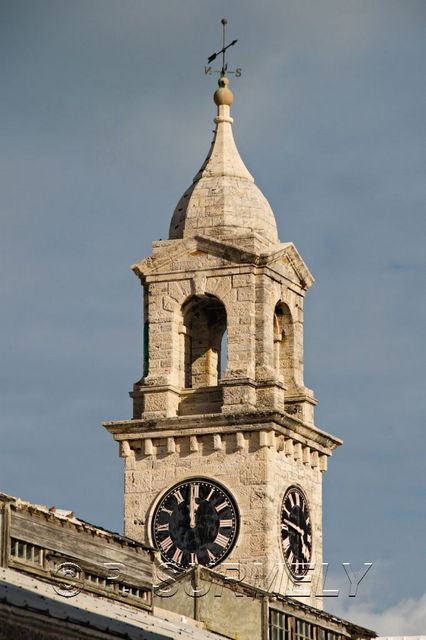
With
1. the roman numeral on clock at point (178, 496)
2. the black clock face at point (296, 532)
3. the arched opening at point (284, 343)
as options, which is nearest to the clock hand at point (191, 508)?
the roman numeral on clock at point (178, 496)

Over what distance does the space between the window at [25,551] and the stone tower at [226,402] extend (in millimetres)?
17601

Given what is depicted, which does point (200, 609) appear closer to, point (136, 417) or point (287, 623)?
point (287, 623)

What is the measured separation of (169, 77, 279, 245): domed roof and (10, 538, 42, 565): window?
24.0 m

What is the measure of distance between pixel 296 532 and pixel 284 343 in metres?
6.75

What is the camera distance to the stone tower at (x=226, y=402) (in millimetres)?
102438

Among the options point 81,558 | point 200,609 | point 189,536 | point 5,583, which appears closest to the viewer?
point 5,583

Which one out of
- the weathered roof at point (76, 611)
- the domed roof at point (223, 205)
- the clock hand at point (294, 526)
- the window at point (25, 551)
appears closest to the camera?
the weathered roof at point (76, 611)

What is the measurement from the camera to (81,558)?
283 ft

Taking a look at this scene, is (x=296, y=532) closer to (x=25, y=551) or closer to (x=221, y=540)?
(x=221, y=540)

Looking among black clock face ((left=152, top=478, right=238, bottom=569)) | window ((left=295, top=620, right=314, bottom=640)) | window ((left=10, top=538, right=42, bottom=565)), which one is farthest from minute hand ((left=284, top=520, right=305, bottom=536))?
window ((left=10, top=538, right=42, bottom=565))

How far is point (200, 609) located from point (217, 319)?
52.1 ft

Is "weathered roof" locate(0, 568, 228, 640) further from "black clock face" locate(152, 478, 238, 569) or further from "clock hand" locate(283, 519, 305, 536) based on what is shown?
"clock hand" locate(283, 519, 305, 536)

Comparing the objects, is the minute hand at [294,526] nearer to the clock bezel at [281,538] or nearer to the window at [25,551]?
the clock bezel at [281,538]

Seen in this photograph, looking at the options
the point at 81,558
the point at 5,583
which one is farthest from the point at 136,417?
the point at 5,583
